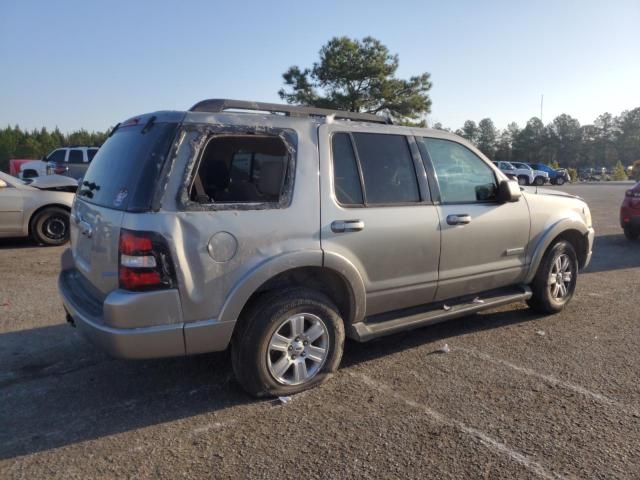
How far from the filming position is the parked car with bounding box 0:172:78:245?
8.83 meters

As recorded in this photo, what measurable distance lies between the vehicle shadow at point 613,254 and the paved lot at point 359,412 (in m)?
3.22

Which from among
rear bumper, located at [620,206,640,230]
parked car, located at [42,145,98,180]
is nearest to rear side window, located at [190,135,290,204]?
rear bumper, located at [620,206,640,230]

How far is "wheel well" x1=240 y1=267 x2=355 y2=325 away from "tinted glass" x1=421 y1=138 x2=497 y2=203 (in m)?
1.21

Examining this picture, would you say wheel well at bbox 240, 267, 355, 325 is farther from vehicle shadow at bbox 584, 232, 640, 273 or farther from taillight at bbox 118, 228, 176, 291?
vehicle shadow at bbox 584, 232, 640, 273

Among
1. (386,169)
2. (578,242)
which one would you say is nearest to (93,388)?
(386,169)

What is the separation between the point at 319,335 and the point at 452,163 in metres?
1.95

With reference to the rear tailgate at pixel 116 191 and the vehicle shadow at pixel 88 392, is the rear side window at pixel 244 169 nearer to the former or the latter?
the rear tailgate at pixel 116 191

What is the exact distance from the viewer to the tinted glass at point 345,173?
3.67m

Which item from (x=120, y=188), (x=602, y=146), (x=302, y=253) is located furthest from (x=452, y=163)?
(x=602, y=146)

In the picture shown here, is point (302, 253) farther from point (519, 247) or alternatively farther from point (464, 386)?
point (519, 247)

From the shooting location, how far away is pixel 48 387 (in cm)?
364

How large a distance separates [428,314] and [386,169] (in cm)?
122

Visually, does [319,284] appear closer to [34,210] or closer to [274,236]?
[274,236]

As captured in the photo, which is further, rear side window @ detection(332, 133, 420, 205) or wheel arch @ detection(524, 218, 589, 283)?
wheel arch @ detection(524, 218, 589, 283)
